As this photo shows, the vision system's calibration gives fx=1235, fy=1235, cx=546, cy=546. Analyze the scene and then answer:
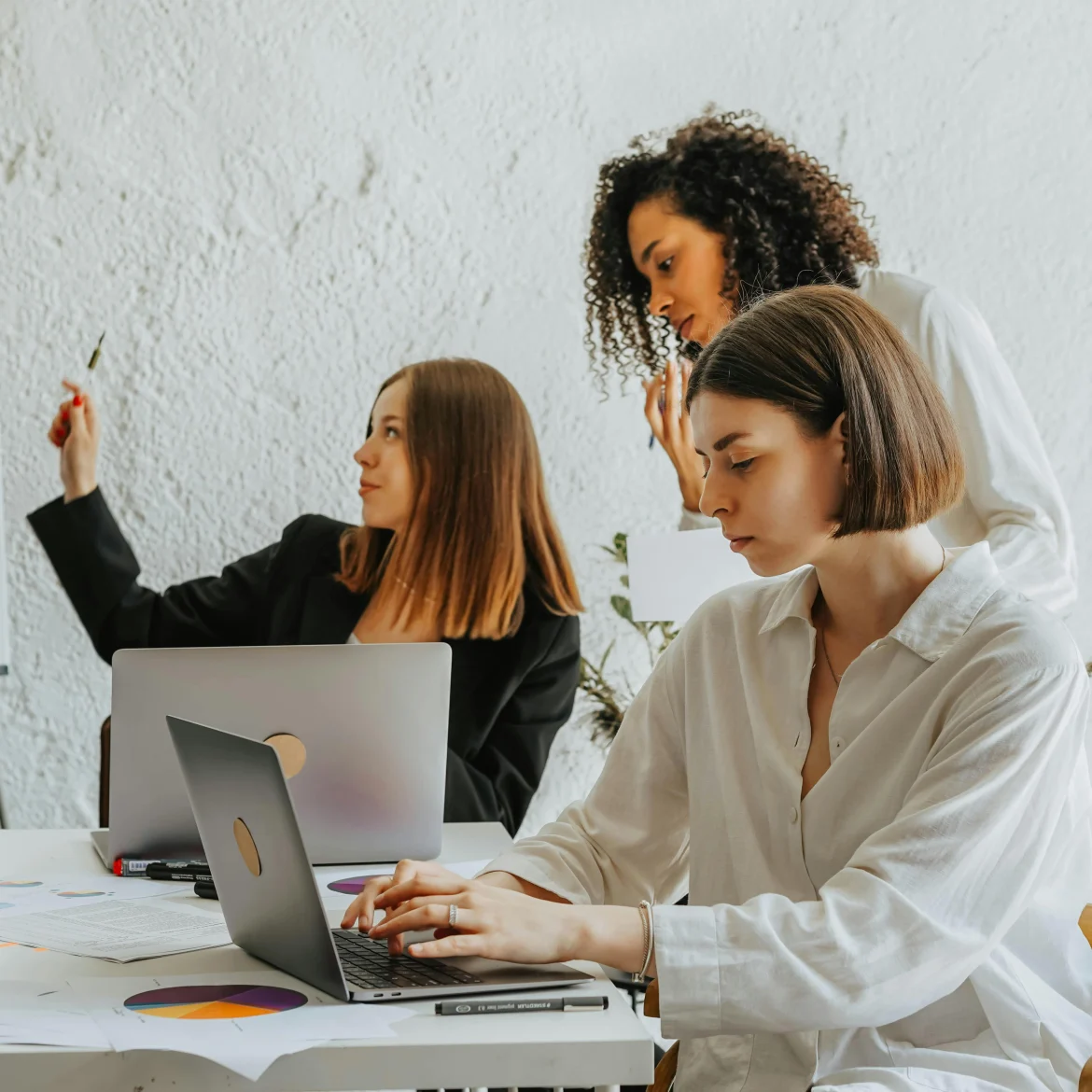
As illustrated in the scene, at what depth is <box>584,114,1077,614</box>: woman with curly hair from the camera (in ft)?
5.77

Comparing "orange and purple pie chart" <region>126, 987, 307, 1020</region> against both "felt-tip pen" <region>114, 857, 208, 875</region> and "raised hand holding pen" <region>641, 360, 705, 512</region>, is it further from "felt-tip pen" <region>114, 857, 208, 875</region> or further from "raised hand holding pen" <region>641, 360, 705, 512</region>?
"raised hand holding pen" <region>641, 360, 705, 512</region>

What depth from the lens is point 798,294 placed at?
3.46 ft

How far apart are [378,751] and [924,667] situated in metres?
0.57

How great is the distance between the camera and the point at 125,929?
1.04m

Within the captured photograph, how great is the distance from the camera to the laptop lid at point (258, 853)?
808mm

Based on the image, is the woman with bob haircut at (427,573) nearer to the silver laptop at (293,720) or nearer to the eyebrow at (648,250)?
the eyebrow at (648,250)

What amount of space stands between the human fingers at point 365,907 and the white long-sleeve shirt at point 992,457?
3.24 ft

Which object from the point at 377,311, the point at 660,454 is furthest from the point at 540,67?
the point at 660,454

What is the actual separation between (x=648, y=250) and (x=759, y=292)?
Answer: 34 cm

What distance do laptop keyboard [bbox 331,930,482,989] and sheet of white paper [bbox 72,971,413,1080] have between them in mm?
32

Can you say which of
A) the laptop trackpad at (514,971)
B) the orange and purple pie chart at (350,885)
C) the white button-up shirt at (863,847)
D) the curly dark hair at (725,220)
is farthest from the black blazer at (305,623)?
the laptop trackpad at (514,971)

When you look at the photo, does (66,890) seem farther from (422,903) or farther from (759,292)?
(759,292)

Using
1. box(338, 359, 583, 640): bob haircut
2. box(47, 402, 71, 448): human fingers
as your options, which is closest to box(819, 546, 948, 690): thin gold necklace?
box(338, 359, 583, 640): bob haircut

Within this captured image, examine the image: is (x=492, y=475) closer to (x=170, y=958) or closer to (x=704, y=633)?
(x=704, y=633)
